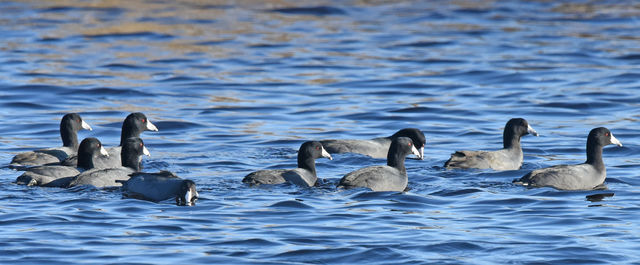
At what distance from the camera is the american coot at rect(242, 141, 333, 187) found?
14.1 meters

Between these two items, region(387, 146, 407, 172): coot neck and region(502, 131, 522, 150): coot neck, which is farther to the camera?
region(502, 131, 522, 150): coot neck

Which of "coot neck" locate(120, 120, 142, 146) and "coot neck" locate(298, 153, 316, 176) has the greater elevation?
"coot neck" locate(120, 120, 142, 146)

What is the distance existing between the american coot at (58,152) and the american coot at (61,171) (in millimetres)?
796

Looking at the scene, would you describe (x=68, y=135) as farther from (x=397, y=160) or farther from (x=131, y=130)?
(x=397, y=160)

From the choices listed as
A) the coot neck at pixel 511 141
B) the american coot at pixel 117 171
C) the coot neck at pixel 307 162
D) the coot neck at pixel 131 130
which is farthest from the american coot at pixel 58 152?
the coot neck at pixel 511 141

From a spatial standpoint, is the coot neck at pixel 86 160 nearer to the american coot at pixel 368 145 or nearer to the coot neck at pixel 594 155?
the american coot at pixel 368 145

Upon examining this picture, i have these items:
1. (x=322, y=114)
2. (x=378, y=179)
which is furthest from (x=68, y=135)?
(x=378, y=179)

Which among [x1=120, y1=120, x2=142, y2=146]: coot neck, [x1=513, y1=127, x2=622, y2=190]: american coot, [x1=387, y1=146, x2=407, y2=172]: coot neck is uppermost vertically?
[x1=120, y1=120, x2=142, y2=146]: coot neck

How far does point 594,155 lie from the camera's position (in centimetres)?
1509

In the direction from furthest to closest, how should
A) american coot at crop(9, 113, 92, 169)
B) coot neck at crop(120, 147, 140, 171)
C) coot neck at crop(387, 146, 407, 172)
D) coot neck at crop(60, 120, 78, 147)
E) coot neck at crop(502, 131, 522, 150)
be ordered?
coot neck at crop(60, 120, 78, 147) → coot neck at crop(502, 131, 522, 150) → american coot at crop(9, 113, 92, 169) → coot neck at crop(120, 147, 140, 171) → coot neck at crop(387, 146, 407, 172)

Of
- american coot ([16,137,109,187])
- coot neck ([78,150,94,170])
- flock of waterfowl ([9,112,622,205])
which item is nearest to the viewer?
flock of waterfowl ([9,112,622,205])

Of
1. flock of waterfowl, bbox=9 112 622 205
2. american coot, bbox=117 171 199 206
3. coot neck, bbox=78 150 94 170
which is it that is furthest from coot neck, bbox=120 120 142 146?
american coot, bbox=117 171 199 206

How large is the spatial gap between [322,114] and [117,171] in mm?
7201

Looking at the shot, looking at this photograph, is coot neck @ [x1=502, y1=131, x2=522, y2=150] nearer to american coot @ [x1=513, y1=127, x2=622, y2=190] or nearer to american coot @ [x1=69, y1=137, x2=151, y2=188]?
american coot @ [x1=513, y1=127, x2=622, y2=190]
